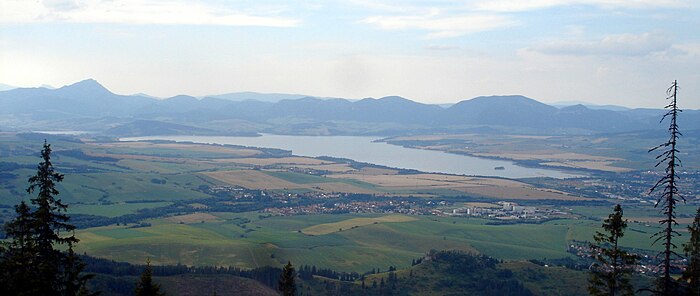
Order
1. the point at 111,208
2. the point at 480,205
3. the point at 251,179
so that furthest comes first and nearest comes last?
the point at 251,179, the point at 480,205, the point at 111,208

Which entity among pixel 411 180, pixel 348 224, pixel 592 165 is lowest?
pixel 348 224

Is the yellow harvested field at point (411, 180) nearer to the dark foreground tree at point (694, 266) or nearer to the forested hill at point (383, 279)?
the forested hill at point (383, 279)

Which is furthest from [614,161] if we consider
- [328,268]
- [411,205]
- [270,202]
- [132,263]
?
[132,263]

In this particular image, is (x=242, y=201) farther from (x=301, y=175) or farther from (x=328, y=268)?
(x=328, y=268)

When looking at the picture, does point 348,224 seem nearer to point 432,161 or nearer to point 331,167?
point 331,167

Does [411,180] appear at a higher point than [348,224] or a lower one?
higher

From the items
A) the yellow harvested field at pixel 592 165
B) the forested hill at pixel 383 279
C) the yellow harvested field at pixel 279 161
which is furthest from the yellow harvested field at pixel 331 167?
the forested hill at pixel 383 279

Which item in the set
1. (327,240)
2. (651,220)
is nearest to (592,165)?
(651,220)
